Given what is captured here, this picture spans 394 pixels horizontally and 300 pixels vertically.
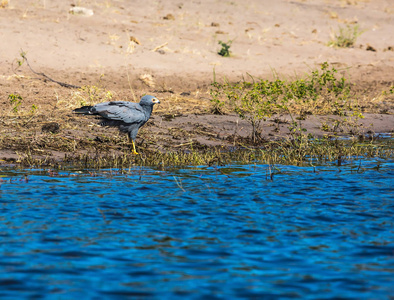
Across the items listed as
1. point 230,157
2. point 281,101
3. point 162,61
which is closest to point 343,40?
point 162,61

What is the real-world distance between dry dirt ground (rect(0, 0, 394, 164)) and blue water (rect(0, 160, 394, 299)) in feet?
9.09

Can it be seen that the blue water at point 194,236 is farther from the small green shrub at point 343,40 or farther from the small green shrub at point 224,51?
the small green shrub at point 343,40

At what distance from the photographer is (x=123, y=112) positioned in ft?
31.9

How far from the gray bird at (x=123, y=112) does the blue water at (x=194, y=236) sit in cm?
129

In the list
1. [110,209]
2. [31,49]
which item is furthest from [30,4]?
[110,209]

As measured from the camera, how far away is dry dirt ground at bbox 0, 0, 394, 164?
1167 centimetres

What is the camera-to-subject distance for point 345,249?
5.30 meters

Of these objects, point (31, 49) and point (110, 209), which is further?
point (31, 49)

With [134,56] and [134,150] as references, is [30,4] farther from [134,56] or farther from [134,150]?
[134,150]

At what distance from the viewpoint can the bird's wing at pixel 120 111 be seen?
9695 mm

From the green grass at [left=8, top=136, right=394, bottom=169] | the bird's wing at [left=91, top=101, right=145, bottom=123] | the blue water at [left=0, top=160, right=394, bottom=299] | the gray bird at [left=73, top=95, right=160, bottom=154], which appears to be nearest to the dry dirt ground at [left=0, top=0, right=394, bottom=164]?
the green grass at [left=8, top=136, right=394, bottom=169]

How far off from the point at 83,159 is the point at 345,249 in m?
5.57

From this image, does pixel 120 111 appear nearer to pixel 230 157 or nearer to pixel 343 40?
pixel 230 157

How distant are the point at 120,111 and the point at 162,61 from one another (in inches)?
375
